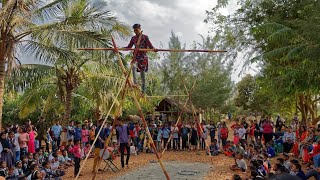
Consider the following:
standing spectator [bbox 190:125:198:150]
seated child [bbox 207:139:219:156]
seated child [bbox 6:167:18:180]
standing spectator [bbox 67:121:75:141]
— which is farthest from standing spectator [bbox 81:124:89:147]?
seated child [bbox 207:139:219:156]

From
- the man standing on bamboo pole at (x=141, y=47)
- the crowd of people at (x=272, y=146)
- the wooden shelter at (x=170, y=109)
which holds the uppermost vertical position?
the man standing on bamboo pole at (x=141, y=47)

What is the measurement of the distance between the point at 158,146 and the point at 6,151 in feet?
28.5

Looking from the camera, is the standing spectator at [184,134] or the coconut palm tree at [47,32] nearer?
the coconut palm tree at [47,32]

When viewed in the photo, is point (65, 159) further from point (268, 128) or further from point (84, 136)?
point (268, 128)

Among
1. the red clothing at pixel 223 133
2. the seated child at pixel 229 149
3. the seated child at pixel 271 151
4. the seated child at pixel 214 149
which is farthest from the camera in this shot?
the red clothing at pixel 223 133

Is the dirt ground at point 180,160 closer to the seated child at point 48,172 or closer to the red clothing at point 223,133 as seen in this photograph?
the seated child at point 48,172

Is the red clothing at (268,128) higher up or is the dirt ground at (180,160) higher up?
the red clothing at (268,128)

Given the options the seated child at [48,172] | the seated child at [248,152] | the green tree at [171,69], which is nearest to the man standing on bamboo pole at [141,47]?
the seated child at [48,172]

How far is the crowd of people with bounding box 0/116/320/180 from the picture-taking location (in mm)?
9992

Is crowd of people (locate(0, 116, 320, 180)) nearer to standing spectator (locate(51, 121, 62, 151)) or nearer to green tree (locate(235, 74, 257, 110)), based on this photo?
standing spectator (locate(51, 121, 62, 151))

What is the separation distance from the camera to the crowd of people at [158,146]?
393 inches

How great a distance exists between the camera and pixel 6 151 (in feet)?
35.4

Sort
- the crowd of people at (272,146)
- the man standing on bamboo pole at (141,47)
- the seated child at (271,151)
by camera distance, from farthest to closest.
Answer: the seated child at (271,151) < the crowd of people at (272,146) < the man standing on bamboo pole at (141,47)

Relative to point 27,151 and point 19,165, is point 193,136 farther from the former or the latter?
point 19,165
